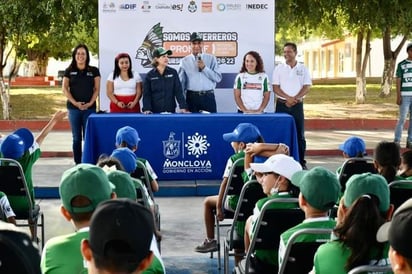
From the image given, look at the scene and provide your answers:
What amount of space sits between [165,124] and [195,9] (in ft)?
10.3

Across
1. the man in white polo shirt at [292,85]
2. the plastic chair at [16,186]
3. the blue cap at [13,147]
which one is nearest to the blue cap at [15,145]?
the blue cap at [13,147]

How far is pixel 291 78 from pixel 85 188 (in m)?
8.44

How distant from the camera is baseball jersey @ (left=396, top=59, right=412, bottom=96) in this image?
1304 centimetres

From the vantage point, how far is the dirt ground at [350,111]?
21984 millimetres

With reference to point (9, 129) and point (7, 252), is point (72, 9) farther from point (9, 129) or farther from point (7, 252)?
point (7, 252)

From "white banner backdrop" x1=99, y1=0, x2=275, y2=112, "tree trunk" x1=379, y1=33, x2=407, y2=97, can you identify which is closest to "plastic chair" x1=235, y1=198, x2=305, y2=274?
"white banner backdrop" x1=99, y1=0, x2=275, y2=112

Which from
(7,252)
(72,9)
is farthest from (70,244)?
(72,9)

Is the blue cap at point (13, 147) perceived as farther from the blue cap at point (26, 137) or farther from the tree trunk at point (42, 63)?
the tree trunk at point (42, 63)

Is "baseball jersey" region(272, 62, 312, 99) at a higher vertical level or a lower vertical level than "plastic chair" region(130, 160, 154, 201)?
higher

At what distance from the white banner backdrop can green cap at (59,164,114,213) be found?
9.48 meters

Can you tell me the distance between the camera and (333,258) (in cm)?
332

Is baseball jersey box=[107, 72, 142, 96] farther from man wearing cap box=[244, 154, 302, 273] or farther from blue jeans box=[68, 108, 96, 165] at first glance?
man wearing cap box=[244, 154, 302, 273]

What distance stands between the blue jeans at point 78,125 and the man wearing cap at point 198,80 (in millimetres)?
1428

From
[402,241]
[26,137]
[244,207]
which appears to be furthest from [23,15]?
[402,241]
